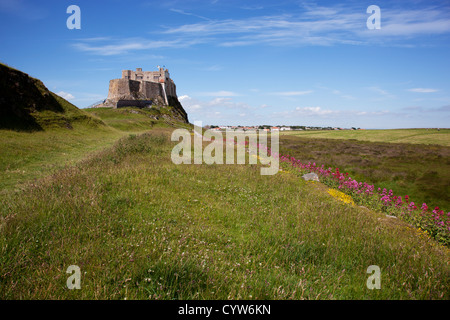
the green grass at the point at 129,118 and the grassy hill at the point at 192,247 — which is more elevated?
the green grass at the point at 129,118

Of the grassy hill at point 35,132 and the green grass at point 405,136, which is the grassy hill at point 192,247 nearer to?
the grassy hill at point 35,132

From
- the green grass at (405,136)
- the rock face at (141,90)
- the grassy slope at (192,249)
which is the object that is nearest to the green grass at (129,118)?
the rock face at (141,90)

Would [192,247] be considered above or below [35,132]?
below

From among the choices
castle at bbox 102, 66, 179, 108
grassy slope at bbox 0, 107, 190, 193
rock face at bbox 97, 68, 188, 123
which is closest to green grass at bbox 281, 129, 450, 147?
grassy slope at bbox 0, 107, 190, 193

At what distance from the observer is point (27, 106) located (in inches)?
977

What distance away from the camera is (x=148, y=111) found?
78.1m

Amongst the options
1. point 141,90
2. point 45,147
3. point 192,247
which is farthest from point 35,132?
point 141,90

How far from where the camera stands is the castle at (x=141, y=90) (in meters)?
82.8

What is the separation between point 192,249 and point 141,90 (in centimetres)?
9659

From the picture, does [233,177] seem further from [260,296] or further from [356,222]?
[260,296]

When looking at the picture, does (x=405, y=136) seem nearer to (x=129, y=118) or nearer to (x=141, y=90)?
(x=129, y=118)

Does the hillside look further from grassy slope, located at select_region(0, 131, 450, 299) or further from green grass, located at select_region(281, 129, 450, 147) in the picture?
green grass, located at select_region(281, 129, 450, 147)

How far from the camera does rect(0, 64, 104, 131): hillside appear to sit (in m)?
21.4

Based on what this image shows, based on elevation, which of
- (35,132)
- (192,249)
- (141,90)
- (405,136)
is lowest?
(192,249)
